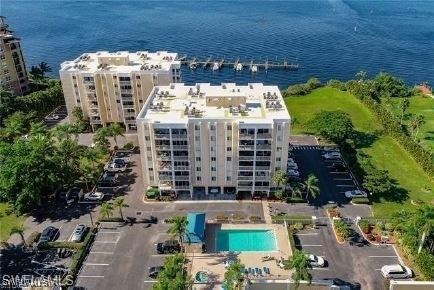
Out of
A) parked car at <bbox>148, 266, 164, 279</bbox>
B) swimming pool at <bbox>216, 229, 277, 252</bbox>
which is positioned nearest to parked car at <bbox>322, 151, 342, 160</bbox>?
swimming pool at <bbox>216, 229, 277, 252</bbox>

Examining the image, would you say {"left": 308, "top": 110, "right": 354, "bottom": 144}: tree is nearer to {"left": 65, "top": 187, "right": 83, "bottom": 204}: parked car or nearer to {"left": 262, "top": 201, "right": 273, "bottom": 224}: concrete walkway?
{"left": 262, "top": 201, "right": 273, "bottom": 224}: concrete walkway

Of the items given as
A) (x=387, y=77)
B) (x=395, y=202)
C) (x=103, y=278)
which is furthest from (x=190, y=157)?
(x=387, y=77)

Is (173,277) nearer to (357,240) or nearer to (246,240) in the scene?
(246,240)

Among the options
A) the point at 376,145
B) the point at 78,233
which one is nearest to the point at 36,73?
the point at 78,233

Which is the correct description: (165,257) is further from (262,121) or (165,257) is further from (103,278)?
(262,121)

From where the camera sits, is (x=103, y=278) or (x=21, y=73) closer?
(x=103, y=278)

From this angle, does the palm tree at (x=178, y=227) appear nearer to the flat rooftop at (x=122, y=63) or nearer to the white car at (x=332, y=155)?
the white car at (x=332, y=155)

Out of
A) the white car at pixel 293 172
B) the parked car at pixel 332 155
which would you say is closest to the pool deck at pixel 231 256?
the white car at pixel 293 172

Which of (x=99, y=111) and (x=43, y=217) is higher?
(x=99, y=111)
